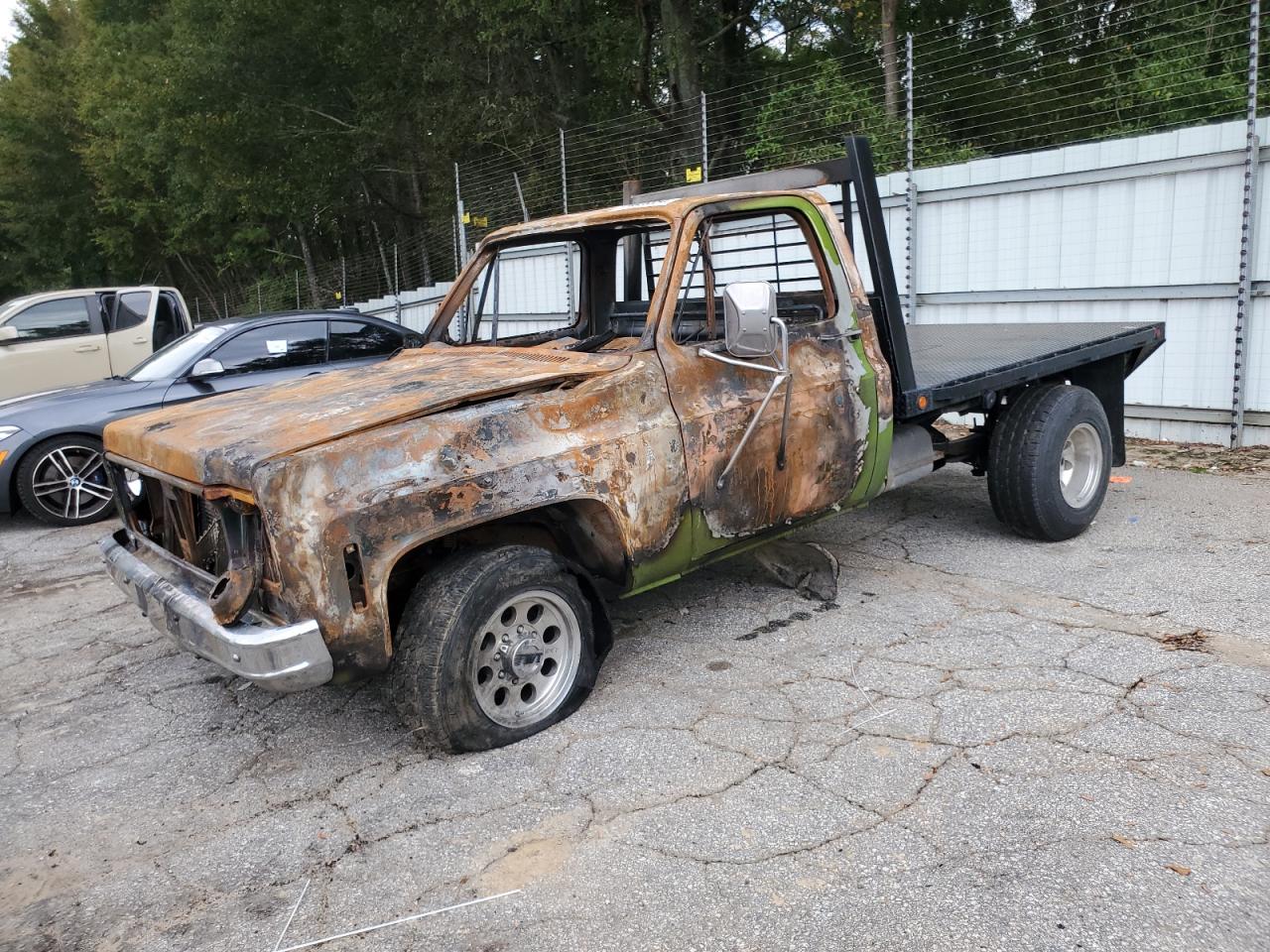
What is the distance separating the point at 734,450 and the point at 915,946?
6.96 ft

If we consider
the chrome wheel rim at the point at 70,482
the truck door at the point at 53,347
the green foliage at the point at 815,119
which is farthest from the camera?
the green foliage at the point at 815,119

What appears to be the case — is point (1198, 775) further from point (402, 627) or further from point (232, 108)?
point (232, 108)


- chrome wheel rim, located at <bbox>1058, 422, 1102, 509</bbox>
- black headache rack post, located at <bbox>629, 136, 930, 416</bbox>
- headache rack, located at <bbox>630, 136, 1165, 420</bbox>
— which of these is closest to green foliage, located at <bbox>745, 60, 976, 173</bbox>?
headache rack, located at <bbox>630, 136, 1165, 420</bbox>

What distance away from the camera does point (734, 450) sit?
418cm

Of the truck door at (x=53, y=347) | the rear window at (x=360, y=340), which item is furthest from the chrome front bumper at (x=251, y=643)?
the truck door at (x=53, y=347)

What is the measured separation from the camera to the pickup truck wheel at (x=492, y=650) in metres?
3.44

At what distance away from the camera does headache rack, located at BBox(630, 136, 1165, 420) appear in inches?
191

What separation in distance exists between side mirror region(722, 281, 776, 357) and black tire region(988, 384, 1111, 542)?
2.26 m

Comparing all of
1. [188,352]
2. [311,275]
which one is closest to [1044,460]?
[188,352]

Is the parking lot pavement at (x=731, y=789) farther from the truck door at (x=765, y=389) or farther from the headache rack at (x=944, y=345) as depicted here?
the headache rack at (x=944, y=345)

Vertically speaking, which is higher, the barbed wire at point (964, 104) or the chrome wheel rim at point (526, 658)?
the barbed wire at point (964, 104)

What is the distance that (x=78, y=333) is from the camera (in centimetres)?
1057

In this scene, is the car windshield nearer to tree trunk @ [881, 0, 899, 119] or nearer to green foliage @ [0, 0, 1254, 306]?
green foliage @ [0, 0, 1254, 306]

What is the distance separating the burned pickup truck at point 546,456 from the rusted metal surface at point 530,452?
0.4 inches
